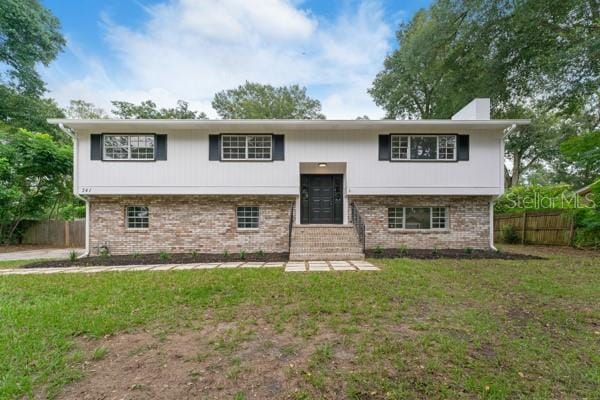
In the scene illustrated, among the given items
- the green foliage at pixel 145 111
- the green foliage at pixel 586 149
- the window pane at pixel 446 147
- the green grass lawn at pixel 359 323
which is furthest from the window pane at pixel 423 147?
the green foliage at pixel 145 111

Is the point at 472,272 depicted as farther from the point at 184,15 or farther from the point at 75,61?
the point at 75,61

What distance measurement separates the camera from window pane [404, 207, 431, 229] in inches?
377

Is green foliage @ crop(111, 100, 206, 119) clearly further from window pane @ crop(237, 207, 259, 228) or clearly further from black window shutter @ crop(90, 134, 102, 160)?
window pane @ crop(237, 207, 259, 228)

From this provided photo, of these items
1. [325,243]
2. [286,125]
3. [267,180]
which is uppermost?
[286,125]

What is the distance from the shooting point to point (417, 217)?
9.61m

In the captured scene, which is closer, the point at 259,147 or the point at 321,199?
the point at 259,147

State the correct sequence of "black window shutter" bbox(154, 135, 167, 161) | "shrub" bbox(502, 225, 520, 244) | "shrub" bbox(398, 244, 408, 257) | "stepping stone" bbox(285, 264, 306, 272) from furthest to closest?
1. "shrub" bbox(502, 225, 520, 244)
2. "black window shutter" bbox(154, 135, 167, 161)
3. "shrub" bbox(398, 244, 408, 257)
4. "stepping stone" bbox(285, 264, 306, 272)

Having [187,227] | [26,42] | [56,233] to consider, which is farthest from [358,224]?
[26,42]

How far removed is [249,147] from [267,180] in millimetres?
1242

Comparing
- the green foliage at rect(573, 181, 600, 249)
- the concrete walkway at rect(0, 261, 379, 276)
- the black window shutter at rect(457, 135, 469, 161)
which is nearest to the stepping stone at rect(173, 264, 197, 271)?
the concrete walkway at rect(0, 261, 379, 276)

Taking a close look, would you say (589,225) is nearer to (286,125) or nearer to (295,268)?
(295,268)

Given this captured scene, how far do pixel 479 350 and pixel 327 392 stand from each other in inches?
64.2

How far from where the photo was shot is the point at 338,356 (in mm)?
2666

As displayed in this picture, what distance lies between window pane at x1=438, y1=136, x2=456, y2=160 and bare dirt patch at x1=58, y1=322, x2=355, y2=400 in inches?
317
